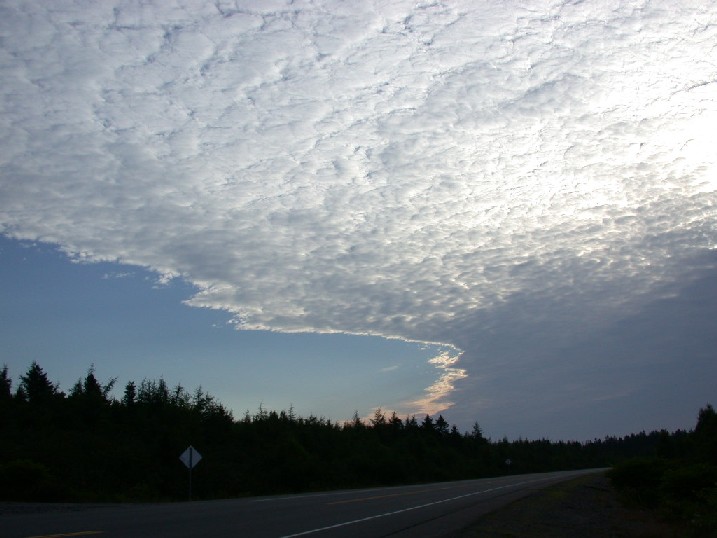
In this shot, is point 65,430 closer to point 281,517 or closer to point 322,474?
point 322,474

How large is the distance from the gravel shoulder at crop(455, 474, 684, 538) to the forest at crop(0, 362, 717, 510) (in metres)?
18.2

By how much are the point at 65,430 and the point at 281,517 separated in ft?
151

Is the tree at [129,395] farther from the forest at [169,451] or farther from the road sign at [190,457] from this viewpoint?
the road sign at [190,457]

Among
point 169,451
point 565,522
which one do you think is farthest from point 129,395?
point 565,522

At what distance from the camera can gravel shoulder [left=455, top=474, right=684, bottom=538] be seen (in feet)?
59.0

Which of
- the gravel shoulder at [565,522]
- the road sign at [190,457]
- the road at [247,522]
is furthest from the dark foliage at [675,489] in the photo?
the road sign at [190,457]

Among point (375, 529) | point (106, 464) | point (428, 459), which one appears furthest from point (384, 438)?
point (375, 529)

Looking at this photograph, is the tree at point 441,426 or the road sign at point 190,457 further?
the tree at point 441,426

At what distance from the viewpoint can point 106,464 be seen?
151 ft

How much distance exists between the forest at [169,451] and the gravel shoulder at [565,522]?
18.2 metres

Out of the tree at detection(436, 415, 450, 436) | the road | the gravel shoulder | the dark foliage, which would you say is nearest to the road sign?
the road

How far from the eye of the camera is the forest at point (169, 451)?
41.0 m

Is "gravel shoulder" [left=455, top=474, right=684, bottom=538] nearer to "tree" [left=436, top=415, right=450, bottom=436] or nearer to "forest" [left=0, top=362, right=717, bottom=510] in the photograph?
"forest" [left=0, top=362, right=717, bottom=510]

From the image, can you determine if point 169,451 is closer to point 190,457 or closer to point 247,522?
point 190,457
